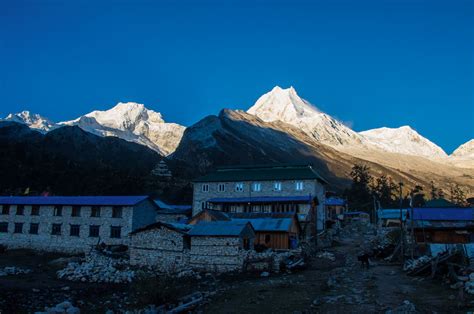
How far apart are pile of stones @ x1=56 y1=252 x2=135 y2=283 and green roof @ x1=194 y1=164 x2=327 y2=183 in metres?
25.2

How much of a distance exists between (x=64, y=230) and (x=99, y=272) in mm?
19123

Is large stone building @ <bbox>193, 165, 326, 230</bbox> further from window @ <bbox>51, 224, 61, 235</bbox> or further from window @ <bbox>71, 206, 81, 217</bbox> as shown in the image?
window @ <bbox>51, 224, 61, 235</bbox>

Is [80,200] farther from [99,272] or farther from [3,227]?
[99,272]

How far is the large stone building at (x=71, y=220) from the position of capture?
161 feet

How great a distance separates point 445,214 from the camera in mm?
43156

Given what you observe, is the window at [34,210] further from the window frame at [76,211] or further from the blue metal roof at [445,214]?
the blue metal roof at [445,214]

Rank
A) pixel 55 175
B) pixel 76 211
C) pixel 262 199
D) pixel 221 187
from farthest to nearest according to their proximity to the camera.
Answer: pixel 55 175
pixel 221 187
pixel 262 199
pixel 76 211

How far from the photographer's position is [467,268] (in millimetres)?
24812

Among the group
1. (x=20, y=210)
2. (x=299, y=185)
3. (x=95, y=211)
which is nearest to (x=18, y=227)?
(x=20, y=210)

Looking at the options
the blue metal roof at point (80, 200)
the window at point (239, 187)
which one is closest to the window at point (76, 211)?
the blue metal roof at point (80, 200)

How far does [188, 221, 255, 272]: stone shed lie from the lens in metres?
34.8

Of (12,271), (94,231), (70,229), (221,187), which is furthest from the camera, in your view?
(221,187)

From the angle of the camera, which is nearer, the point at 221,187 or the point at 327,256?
the point at 327,256

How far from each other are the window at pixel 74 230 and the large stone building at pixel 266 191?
1764 cm
